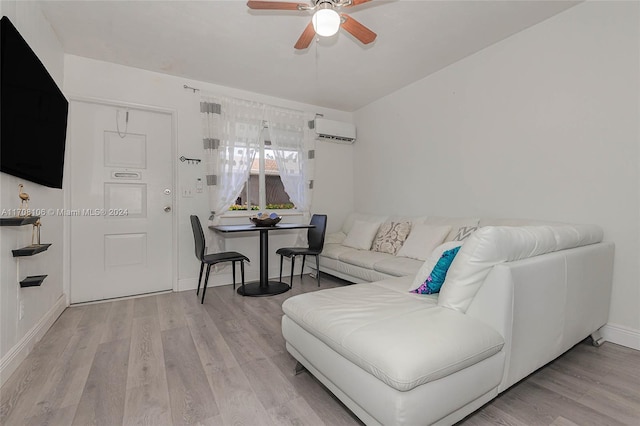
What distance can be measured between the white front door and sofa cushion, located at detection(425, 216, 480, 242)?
10.2 feet

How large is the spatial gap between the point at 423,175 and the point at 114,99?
359 cm

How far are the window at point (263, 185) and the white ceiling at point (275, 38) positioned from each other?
34.6 inches

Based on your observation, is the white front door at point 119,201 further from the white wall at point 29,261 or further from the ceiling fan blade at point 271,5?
the ceiling fan blade at point 271,5

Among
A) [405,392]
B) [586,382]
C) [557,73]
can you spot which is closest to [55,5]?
[405,392]

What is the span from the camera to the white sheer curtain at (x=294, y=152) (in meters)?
4.15

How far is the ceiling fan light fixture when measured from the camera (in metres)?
1.80

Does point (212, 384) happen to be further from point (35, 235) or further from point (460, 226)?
point (460, 226)

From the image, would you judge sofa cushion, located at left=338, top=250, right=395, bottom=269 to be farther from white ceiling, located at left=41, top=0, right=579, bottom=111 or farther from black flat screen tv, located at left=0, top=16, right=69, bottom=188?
black flat screen tv, located at left=0, top=16, right=69, bottom=188

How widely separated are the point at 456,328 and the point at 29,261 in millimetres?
2786

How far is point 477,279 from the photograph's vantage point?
146 cm

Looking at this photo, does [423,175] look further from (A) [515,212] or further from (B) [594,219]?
(B) [594,219]

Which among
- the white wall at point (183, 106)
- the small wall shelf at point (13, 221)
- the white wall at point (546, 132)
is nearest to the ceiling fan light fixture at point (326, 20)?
the white wall at point (546, 132)

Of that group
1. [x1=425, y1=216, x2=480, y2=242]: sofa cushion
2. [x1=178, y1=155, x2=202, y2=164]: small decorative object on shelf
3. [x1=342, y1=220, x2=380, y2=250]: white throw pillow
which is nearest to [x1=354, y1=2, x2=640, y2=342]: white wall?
[x1=425, y1=216, x2=480, y2=242]: sofa cushion

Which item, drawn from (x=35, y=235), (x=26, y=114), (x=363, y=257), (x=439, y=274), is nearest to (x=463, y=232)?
(x=363, y=257)
